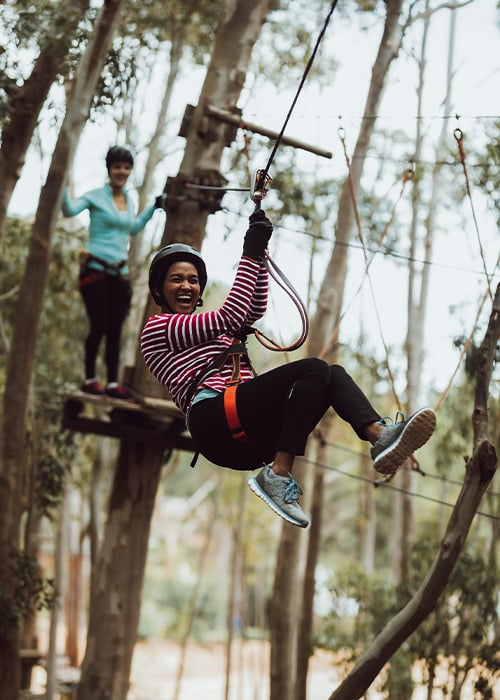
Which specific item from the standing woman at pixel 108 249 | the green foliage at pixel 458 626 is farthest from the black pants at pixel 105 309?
the green foliage at pixel 458 626

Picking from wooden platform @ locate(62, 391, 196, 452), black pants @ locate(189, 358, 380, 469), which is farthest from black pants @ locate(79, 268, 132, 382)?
black pants @ locate(189, 358, 380, 469)

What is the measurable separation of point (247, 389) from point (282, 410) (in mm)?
132

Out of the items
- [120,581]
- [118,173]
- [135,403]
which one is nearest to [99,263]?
[118,173]

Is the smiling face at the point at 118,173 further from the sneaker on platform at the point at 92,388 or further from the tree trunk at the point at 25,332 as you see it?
the sneaker on platform at the point at 92,388

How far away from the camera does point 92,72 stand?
20.4 feet

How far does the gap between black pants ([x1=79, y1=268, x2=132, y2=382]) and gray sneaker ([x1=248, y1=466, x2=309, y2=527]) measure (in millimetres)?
2917

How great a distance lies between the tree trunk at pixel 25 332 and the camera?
20.5 ft

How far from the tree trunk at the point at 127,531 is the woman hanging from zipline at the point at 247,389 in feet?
8.82

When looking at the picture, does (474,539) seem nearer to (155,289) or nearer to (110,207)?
(110,207)

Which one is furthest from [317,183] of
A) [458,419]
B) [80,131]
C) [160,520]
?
[160,520]

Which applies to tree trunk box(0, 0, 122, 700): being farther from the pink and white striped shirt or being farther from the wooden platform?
the pink and white striped shirt

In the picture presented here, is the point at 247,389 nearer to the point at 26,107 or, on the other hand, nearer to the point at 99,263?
the point at 99,263

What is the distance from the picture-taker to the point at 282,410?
303cm

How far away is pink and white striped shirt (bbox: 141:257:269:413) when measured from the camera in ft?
10.2
